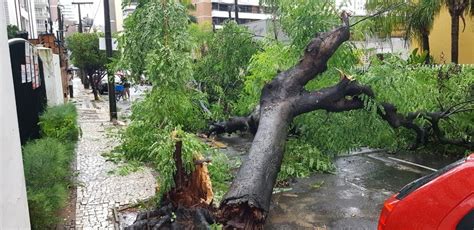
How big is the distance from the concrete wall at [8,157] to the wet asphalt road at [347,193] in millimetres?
3053

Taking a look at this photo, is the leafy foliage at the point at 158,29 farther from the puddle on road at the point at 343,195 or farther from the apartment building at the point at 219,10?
the apartment building at the point at 219,10

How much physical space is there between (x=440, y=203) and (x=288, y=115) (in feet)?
13.5

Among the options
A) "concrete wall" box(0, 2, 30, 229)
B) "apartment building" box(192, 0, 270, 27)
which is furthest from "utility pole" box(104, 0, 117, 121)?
"apartment building" box(192, 0, 270, 27)

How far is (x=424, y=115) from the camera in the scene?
7.92 metres

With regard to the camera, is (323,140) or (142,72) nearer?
(323,140)

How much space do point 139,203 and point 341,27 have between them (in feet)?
14.0

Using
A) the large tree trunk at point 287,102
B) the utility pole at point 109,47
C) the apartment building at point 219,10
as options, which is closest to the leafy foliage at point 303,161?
the large tree trunk at point 287,102

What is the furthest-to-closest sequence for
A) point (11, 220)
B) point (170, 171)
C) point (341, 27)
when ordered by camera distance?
point (341, 27) → point (170, 171) → point (11, 220)

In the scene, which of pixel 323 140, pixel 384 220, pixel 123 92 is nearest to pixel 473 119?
pixel 323 140

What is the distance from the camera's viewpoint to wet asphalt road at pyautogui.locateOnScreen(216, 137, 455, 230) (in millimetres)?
5496

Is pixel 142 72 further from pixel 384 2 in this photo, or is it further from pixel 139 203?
pixel 384 2

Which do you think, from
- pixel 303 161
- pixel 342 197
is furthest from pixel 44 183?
pixel 303 161

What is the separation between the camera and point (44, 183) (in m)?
5.09

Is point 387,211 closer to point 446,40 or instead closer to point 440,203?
point 440,203
